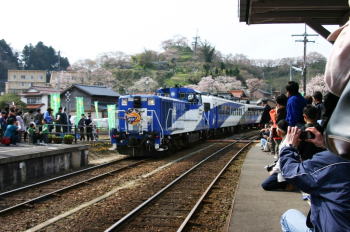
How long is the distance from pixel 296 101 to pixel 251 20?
192cm

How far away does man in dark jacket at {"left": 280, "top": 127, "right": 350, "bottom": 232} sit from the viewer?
8.61 feet

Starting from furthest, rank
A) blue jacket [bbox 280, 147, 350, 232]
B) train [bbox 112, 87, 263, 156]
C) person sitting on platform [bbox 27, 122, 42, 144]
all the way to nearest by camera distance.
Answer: train [bbox 112, 87, 263, 156] → person sitting on platform [bbox 27, 122, 42, 144] → blue jacket [bbox 280, 147, 350, 232]

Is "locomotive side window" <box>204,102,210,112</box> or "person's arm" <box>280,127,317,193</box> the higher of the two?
"locomotive side window" <box>204,102,210,112</box>

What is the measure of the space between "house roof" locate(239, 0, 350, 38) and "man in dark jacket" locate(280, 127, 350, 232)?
3.92 m

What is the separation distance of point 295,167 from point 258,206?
16.4ft

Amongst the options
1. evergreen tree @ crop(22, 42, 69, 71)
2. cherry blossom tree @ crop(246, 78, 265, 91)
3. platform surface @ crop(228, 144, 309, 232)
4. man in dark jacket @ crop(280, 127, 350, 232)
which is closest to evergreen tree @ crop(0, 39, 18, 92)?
evergreen tree @ crop(22, 42, 69, 71)

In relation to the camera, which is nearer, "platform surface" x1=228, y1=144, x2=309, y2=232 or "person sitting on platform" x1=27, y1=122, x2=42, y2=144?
"platform surface" x1=228, y1=144, x2=309, y2=232

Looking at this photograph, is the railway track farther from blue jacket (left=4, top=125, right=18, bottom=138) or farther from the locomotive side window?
the locomotive side window

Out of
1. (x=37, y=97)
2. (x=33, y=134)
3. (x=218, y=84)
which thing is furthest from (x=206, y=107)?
(x=218, y=84)

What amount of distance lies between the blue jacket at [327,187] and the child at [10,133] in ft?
45.2

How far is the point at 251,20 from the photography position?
7.75 metres

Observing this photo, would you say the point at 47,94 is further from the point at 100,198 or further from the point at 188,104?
the point at 100,198

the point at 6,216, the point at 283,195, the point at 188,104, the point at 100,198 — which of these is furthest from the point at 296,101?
the point at 188,104

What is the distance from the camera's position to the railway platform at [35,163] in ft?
36.8
